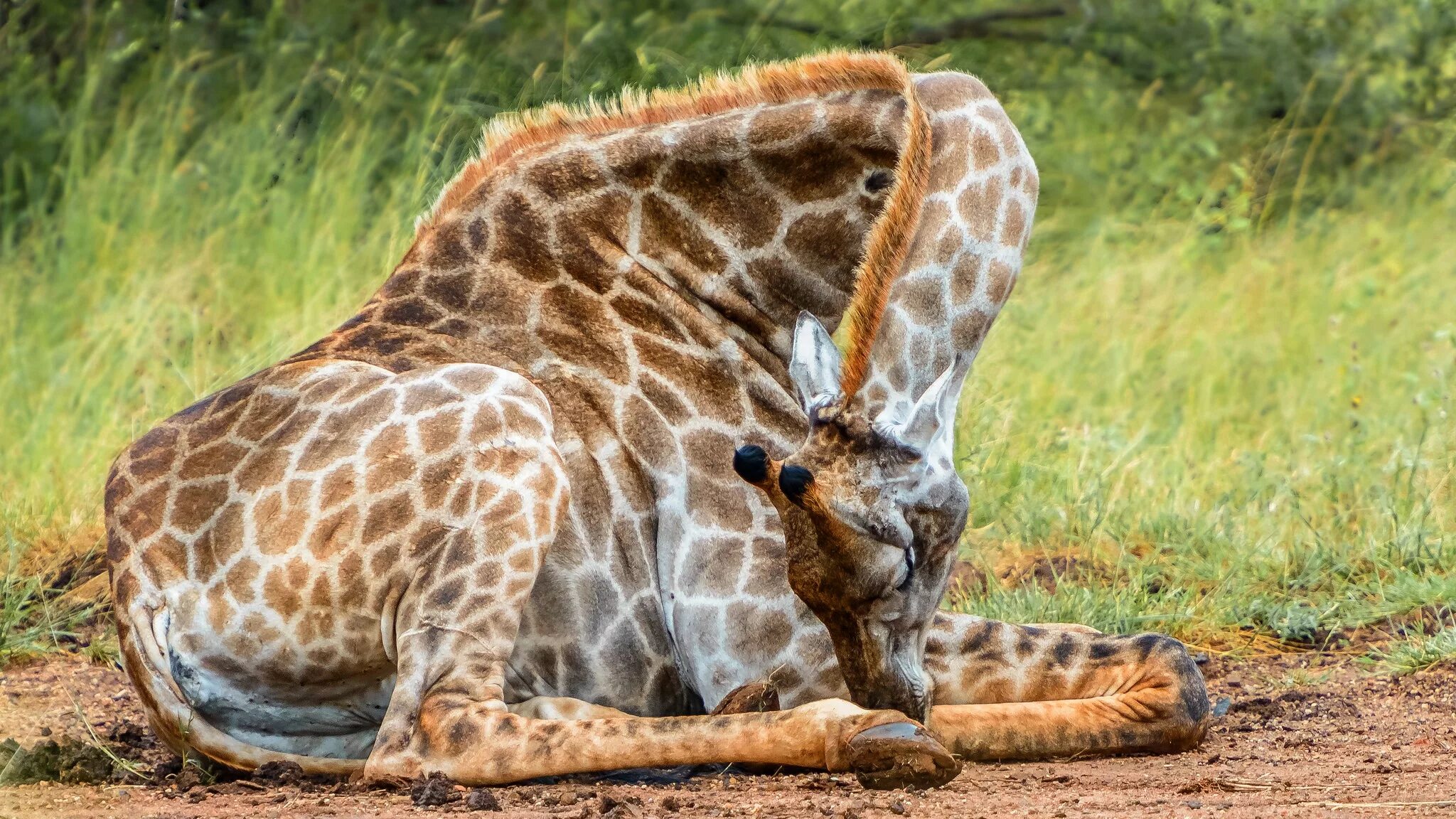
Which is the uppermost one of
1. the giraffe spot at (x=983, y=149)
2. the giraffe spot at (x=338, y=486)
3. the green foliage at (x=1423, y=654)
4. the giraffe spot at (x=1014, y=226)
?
the giraffe spot at (x=983, y=149)

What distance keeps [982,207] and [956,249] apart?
0.14 metres

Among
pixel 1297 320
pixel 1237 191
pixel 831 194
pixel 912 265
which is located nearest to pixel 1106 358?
pixel 1297 320

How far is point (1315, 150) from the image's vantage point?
462 inches

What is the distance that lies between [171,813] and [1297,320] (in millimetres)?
6696

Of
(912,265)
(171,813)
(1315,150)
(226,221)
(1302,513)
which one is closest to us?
(171,813)

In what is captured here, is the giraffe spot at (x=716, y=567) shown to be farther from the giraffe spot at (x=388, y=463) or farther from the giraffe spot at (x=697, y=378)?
the giraffe spot at (x=388, y=463)

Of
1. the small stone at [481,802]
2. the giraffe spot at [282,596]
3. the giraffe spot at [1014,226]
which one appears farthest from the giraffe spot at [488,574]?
the giraffe spot at [1014,226]

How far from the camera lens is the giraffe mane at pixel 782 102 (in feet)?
12.7

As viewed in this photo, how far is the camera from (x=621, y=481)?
4270mm

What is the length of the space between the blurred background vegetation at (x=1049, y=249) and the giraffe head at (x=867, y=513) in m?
1.66

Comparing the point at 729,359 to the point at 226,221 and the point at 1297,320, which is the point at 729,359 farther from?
the point at 1297,320

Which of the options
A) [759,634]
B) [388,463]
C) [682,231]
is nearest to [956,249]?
[682,231]

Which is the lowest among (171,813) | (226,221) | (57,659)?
(57,659)

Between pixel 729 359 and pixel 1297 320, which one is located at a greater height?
pixel 729 359
